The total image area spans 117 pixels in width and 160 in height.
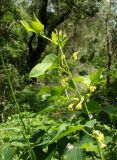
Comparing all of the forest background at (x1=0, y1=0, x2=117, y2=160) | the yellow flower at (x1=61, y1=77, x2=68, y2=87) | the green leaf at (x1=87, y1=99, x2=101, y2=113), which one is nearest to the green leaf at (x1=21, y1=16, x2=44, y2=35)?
the forest background at (x1=0, y1=0, x2=117, y2=160)

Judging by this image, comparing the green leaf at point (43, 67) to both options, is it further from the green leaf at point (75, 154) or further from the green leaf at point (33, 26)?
the green leaf at point (75, 154)

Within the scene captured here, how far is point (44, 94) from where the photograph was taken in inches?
48.0

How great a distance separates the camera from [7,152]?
1219mm

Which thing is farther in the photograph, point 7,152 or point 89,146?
point 7,152

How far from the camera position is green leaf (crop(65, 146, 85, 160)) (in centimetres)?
111

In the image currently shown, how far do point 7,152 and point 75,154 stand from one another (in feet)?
0.67

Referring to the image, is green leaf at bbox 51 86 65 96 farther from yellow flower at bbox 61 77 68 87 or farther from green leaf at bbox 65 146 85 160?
green leaf at bbox 65 146 85 160

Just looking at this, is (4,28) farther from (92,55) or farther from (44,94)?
(92,55)

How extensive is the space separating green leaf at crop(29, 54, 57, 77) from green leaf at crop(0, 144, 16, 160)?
277 millimetres

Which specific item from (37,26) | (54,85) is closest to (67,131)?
(37,26)

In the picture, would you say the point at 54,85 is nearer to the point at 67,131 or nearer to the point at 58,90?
the point at 58,90

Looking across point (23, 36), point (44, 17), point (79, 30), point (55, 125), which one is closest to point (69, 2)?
point (44, 17)

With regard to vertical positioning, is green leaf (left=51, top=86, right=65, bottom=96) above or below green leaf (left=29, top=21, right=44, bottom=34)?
below

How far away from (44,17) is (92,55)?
54.8 feet
